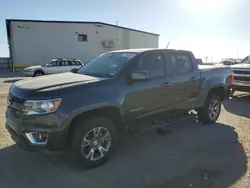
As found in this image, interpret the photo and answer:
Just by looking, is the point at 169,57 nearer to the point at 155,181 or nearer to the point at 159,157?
the point at 159,157

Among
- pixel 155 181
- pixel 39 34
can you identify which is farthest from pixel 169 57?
pixel 39 34

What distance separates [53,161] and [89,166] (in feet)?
2.33

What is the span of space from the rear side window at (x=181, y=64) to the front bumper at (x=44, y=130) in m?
2.71

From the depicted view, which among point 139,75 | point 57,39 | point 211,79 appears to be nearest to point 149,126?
point 139,75

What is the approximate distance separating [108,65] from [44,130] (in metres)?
1.83

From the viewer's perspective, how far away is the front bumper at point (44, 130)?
3307 mm

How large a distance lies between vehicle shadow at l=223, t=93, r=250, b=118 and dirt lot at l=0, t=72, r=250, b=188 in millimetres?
2162

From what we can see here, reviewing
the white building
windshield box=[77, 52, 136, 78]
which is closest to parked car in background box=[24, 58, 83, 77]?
the white building

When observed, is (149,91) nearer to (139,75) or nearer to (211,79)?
(139,75)

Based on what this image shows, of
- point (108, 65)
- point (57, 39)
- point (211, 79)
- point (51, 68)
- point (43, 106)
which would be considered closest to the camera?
point (43, 106)

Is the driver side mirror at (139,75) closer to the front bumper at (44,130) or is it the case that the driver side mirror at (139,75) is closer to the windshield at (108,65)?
the windshield at (108,65)

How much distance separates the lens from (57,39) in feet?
94.4

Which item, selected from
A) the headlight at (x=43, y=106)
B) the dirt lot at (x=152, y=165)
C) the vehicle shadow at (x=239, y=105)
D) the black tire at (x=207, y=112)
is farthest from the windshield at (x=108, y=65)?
the vehicle shadow at (x=239, y=105)

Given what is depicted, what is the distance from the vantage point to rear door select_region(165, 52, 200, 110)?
4.98 meters
